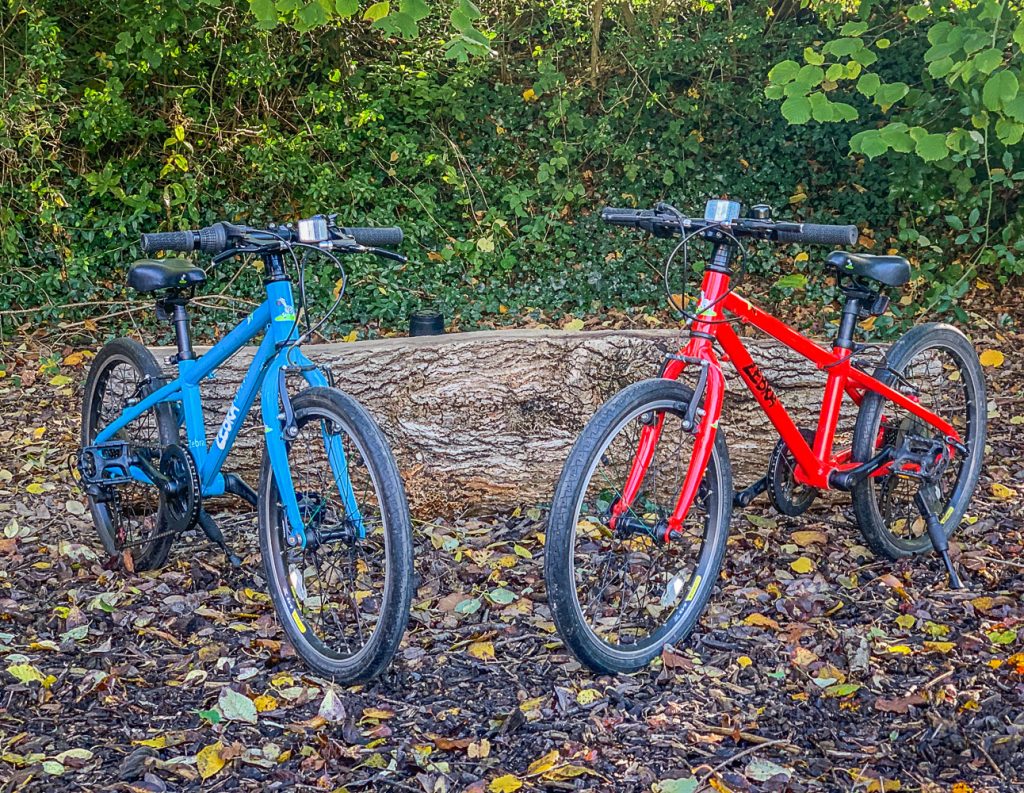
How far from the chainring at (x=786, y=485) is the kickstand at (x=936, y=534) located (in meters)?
0.36

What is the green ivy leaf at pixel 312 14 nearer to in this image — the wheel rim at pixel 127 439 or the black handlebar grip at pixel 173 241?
the black handlebar grip at pixel 173 241

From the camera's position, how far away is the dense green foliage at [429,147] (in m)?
6.62

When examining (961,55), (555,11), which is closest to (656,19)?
(555,11)

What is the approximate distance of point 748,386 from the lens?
133 inches

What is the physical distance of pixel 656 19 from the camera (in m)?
7.39

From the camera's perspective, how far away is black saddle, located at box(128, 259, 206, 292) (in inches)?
135

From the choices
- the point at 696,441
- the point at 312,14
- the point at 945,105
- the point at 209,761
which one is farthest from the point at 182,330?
the point at 945,105

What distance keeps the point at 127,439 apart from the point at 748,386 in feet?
7.77

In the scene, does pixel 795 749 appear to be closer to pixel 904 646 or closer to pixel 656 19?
pixel 904 646

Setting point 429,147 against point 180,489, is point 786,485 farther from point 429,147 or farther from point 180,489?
point 429,147

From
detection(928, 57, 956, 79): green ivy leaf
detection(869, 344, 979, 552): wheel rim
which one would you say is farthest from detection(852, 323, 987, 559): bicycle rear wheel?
detection(928, 57, 956, 79): green ivy leaf

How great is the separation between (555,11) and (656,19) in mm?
734

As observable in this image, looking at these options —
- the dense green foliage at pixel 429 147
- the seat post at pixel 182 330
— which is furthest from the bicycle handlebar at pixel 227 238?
the dense green foliage at pixel 429 147

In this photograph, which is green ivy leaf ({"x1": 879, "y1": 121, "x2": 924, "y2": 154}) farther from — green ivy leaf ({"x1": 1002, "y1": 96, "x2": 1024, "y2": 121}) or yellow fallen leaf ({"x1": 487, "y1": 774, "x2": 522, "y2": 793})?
yellow fallen leaf ({"x1": 487, "y1": 774, "x2": 522, "y2": 793})
